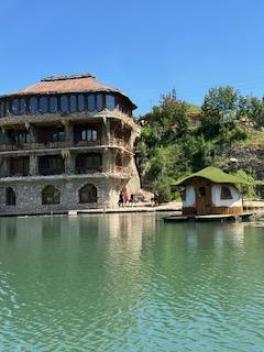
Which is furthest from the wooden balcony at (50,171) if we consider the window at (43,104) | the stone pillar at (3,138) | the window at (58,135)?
the window at (43,104)

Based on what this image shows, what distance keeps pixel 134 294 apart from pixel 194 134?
5439cm

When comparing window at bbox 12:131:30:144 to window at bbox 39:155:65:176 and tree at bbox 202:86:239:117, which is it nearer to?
window at bbox 39:155:65:176

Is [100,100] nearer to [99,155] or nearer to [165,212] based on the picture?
[99,155]

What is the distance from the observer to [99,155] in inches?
A: 2463

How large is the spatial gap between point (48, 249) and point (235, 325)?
51.9ft

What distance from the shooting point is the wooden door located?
4150cm

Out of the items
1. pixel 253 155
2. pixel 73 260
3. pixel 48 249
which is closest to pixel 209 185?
pixel 48 249

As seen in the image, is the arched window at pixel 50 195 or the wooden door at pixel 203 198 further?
the arched window at pixel 50 195

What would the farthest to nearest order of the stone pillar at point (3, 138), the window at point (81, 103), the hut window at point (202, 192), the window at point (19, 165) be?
the stone pillar at point (3, 138) < the window at point (19, 165) < the window at point (81, 103) < the hut window at point (202, 192)

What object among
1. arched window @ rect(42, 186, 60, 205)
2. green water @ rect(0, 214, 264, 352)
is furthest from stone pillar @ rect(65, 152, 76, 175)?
green water @ rect(0, 214, 264, 352)

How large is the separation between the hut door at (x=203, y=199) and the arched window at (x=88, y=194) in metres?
20.8

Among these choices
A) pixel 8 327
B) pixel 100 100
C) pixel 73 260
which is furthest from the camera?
pixel 100 100

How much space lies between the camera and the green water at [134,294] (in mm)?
12492

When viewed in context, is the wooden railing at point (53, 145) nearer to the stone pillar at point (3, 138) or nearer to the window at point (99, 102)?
the stone pillar at point (3, 138)
